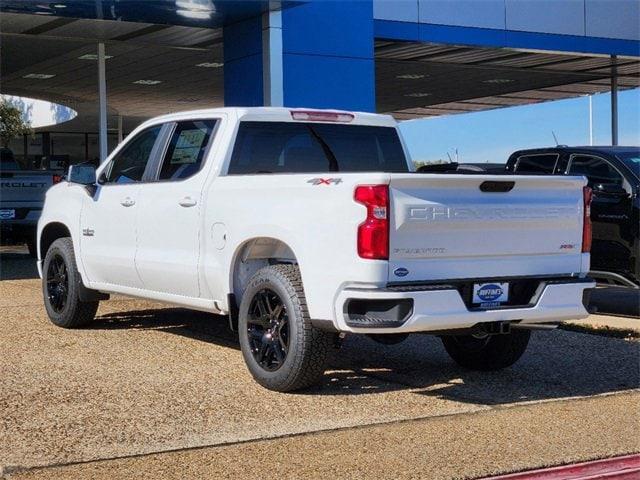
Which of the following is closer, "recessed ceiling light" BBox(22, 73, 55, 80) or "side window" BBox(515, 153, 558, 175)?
"side window" BBox(515, 153, 558, 175)

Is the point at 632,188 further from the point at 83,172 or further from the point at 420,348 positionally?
the point at 83,172

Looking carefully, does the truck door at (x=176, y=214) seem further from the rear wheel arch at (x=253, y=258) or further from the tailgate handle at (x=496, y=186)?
the tailgate handle at (x=496, y=186)

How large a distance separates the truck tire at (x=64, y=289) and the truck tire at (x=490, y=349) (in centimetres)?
351

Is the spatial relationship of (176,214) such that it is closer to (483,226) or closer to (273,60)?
(483,226)

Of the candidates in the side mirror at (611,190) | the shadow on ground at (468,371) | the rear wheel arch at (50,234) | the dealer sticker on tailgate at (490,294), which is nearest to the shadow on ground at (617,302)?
the side mirror at (611,190)

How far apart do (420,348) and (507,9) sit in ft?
47.3

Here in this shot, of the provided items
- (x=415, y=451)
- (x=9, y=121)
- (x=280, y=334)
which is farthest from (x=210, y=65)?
(x=415, y=451)

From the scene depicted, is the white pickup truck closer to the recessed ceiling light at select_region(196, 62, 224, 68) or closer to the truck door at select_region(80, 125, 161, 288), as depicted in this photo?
the truck door at select_region(80, 125, 161, 288)

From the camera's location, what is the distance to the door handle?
8.06 metres

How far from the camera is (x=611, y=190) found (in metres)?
11.9

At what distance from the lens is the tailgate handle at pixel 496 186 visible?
683cm

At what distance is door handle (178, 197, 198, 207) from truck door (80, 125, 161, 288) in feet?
2.48

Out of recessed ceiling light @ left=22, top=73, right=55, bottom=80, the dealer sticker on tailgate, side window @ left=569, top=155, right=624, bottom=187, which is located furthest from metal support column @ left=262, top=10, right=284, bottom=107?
recessed ceiling light @ left=22, top=73, right=55, bottom=80

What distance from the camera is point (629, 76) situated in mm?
29234
